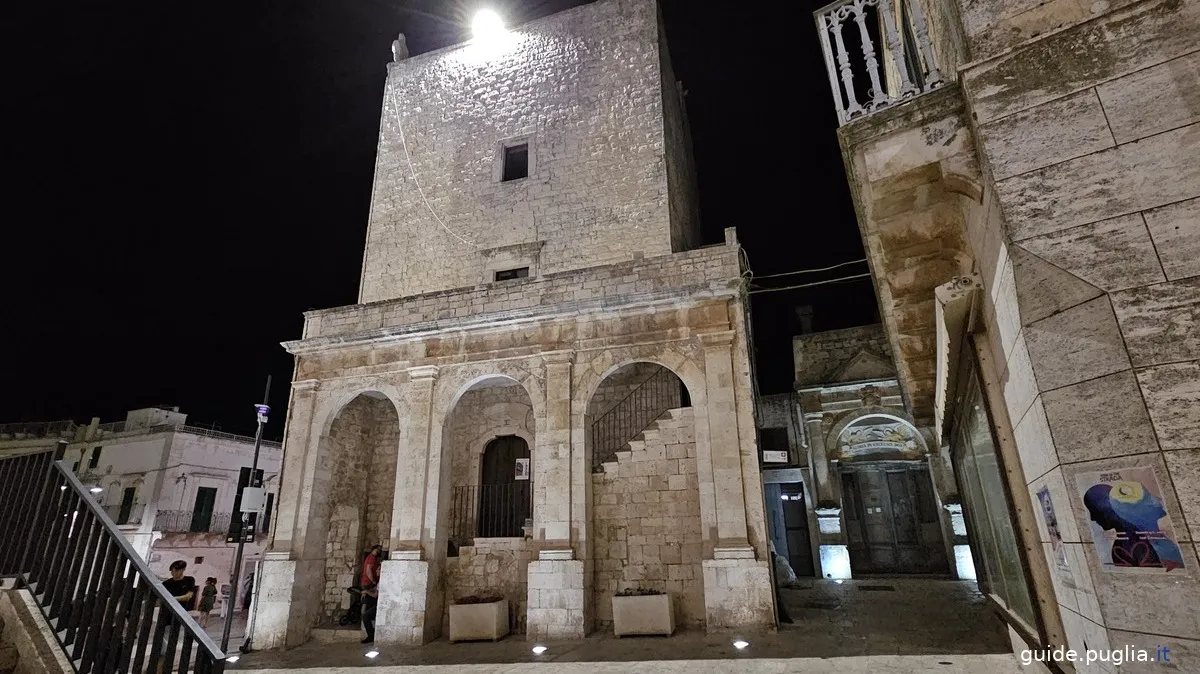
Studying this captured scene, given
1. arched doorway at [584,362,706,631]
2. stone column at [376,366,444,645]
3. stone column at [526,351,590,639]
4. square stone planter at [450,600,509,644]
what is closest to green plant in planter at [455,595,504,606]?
square stone planter at [450,600,509,644]

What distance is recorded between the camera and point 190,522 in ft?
76.6

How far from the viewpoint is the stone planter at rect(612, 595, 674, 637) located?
8148 mm

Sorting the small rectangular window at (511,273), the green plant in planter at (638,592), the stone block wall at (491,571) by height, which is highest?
the small rectangular window at (511,273)

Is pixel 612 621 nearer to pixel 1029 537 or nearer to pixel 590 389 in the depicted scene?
pixel 590 389

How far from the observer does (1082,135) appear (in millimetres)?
2723

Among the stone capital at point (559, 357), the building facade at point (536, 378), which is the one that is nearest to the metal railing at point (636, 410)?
the building facade at point (536, 378)

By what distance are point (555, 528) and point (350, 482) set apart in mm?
5535

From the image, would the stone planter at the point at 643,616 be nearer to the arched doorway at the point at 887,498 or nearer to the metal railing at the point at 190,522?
the arched doorway at the point at 887,498

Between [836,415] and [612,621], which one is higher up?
[836,415]

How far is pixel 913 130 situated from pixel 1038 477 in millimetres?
2153

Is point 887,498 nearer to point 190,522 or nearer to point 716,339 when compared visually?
point 716,339

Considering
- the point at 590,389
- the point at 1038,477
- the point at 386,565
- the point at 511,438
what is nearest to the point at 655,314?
the point at 590,389

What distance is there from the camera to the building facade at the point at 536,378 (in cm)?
903

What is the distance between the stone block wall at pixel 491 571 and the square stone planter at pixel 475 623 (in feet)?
2.86
